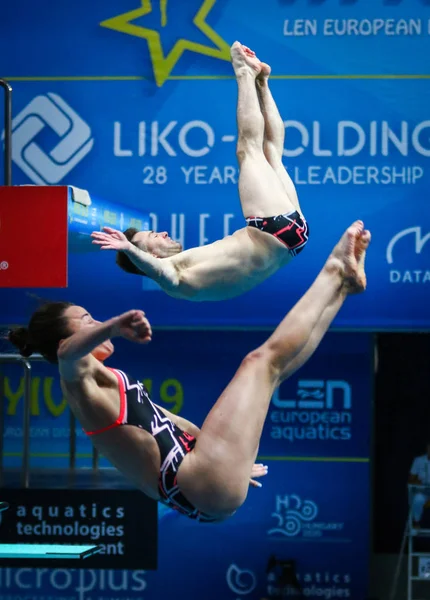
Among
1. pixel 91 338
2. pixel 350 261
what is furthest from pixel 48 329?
pixel 350 261

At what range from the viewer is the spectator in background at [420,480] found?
27.5 ft

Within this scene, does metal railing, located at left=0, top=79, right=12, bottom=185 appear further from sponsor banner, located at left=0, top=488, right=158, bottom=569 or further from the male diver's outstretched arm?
sponsor banner, located at left=0, top=488, right=158, bottom=569

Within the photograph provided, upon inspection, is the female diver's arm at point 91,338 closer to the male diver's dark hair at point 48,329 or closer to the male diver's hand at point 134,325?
the male diver's hand at point 134,325

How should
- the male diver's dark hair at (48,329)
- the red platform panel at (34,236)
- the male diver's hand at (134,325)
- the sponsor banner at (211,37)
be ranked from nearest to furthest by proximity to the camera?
the male diver's hand at (134,325) → the male diver's dark hair at (48,329) → the red platform panel at (34,236) → the sponsor banner at (211,37)

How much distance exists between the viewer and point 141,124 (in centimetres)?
805

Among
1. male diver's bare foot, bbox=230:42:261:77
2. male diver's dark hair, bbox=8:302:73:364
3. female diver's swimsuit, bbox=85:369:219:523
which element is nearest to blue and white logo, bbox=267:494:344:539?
male diver's bare foot, bbox=230:42:261:77

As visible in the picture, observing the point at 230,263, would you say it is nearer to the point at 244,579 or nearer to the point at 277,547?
the point at 277,547

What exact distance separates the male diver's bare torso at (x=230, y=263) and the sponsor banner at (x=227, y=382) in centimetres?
274

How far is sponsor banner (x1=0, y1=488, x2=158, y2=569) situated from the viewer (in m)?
6.60

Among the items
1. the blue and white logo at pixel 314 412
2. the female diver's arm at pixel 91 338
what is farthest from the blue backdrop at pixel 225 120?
the female diver's arm at pixel 91 338

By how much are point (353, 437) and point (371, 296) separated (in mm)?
1053

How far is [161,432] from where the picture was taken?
4.35 meters

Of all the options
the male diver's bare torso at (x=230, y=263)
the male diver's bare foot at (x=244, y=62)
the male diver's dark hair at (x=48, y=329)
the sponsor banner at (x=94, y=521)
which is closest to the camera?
the male diver's dark hair at (x=48, y=329)

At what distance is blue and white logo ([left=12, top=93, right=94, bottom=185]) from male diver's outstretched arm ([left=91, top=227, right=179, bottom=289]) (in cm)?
316
